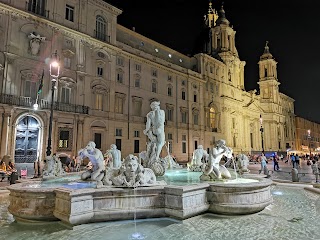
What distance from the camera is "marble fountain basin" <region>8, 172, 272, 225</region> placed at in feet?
17.4

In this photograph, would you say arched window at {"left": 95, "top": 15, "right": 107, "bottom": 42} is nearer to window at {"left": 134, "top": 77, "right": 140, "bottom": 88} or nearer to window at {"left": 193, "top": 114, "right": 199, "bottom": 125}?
window at {"left": 134, "top": 77, "right": 140, "bottom": 88}

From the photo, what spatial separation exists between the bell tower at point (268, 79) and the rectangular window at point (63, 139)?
5111cm

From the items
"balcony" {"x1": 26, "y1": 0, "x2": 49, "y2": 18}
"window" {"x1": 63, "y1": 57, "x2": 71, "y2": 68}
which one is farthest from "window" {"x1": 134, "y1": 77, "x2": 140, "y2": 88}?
"balcony" {"x1": 26, "y1": 0, "x2": 49, "y2": 18}

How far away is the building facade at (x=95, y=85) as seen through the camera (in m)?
20.3

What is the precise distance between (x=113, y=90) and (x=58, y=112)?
7028 mm

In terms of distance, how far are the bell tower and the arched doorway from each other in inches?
2102

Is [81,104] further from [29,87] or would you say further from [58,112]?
[29,87]

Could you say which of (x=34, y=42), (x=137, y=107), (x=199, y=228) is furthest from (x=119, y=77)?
(x=199, y=228)

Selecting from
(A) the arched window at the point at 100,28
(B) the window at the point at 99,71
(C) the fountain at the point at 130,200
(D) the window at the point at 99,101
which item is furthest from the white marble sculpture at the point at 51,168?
(A) the arched window at the point at 100,28

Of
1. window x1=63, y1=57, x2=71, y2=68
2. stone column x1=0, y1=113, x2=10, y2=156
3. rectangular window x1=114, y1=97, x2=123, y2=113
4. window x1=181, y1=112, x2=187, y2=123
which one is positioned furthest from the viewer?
window x1=181, y1=112, x2=187, y2=123

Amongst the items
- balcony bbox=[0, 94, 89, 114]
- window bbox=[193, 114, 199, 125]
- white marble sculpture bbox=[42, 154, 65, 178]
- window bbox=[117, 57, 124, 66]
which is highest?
window bbox=[117, 57, 124, 66]

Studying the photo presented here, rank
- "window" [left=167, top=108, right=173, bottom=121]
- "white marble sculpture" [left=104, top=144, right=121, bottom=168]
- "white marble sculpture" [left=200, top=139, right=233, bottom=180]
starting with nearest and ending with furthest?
"white marble sculpture" [left=200, top=139, right=233, bottom=180] < "white marble sculpture" [left=104, top=144, right=121, bottom=168] < "window" [left=167, top=108, right=173, bottom=121]

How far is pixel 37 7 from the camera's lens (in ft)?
72.9

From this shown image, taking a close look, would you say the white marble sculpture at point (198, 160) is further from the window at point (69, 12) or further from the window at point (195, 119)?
the window at point (195, 119)
